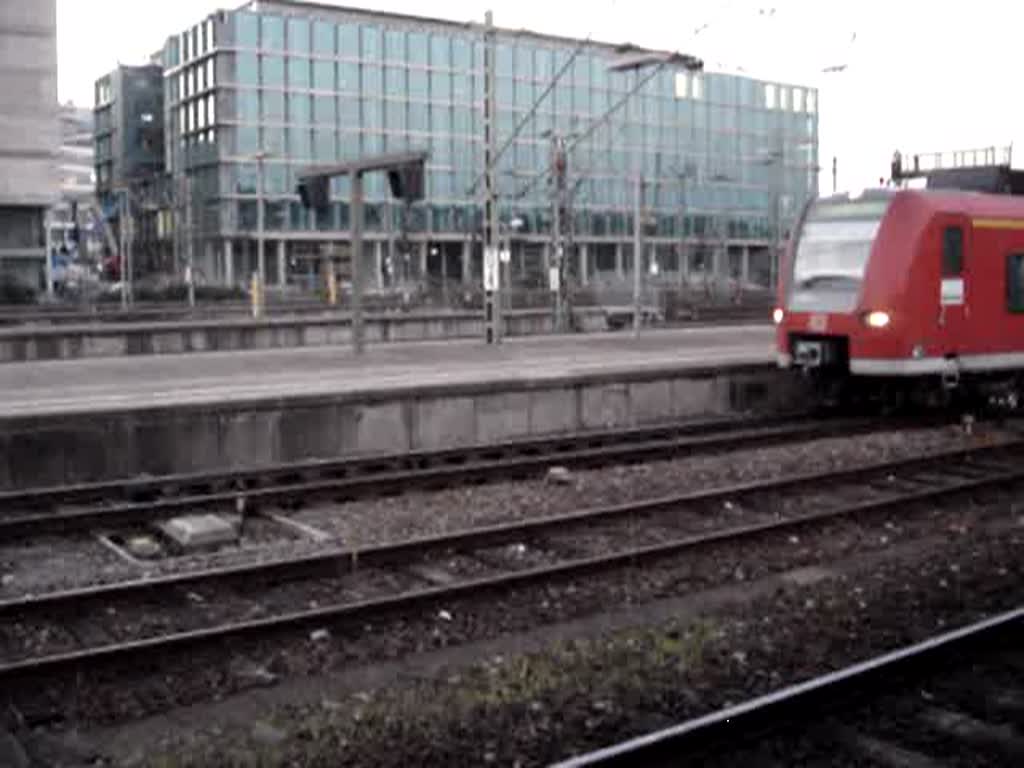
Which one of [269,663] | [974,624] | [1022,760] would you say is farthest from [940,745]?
[269,663]

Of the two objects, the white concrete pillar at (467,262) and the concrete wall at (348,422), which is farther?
the white concrete pillar at (467,262)

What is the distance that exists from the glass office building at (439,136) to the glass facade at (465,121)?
0.36 feet

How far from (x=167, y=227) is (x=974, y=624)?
7615 centimetres

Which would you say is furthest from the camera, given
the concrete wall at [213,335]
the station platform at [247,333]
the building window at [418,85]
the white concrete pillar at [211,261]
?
the building window at [418,85]

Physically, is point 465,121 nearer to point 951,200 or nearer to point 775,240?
point 775,240

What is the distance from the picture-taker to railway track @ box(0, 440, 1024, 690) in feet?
25.0

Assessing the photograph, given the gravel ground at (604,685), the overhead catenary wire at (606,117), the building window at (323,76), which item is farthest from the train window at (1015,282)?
the building window at (323,76)

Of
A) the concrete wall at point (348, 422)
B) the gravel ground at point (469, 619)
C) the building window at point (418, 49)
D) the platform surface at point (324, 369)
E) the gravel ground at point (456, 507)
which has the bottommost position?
the gravel ground at point (469, 619)

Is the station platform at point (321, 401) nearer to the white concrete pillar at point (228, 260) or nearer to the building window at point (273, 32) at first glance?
the building window at point (273, 32)

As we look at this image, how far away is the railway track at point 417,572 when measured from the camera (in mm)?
7617

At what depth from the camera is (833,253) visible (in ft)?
55.6

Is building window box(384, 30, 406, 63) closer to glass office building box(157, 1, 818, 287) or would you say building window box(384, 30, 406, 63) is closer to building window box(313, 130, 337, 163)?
glass office building box(157, 1, 818, 287)

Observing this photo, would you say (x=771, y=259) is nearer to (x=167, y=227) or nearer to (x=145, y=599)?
(x=167, y=227)

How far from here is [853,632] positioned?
775 cm
